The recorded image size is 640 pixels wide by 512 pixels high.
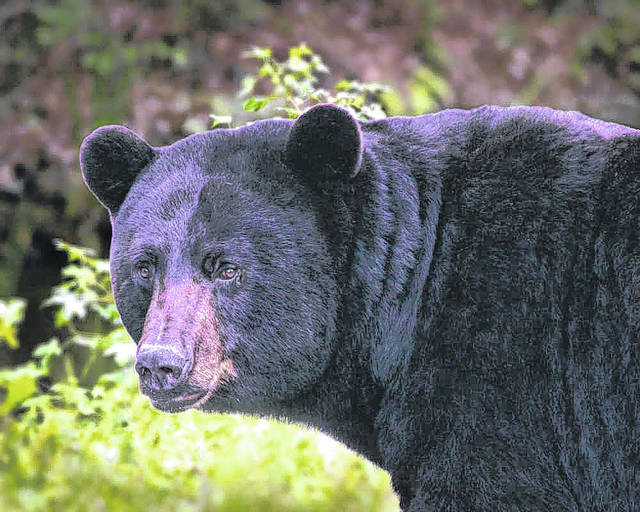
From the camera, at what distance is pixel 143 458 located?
3.86m

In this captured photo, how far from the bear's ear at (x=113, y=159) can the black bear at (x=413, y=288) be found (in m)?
0.01

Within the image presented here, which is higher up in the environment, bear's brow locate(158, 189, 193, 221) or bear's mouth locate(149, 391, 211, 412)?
bear's brow locate(158, 189, 193, 221)

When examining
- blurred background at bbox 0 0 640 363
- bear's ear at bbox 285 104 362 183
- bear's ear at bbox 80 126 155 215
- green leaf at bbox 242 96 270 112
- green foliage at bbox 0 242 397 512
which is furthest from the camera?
blurred background at bbox 0 0 640 363

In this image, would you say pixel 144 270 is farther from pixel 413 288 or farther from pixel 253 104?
pixel 253 104

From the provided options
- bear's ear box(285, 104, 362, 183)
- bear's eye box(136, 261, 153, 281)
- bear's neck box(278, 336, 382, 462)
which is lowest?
bear's neck box(278, 336, 382, 462)

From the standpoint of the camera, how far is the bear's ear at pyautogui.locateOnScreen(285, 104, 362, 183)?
3141 mm

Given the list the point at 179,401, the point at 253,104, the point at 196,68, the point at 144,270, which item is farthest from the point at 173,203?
the point at 196,68

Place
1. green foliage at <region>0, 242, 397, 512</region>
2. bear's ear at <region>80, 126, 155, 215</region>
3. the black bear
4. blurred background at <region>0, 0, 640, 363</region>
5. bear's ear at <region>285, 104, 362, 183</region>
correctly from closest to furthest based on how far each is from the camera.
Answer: green foliage at <region>0, 242, 397, 512</region> < the black bear < bear's ear at <region>285, 104, 362, 183</region> < bear's ear at <region>80, 126, 155, 215</region> < blurred background at <region>0, 0, 640, 363</region>

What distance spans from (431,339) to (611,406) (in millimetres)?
563

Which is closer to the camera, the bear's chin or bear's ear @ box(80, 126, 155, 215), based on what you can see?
the bear's chin

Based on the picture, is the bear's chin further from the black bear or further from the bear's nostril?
Answer: the bear's nostril

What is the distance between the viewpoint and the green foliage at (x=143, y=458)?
2.71 metres

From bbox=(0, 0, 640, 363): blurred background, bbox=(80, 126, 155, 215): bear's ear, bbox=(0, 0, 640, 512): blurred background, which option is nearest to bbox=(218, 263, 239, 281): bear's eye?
bbox=(80, 126, 155, 215): bear's ear

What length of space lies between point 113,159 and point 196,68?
20.6 ft
